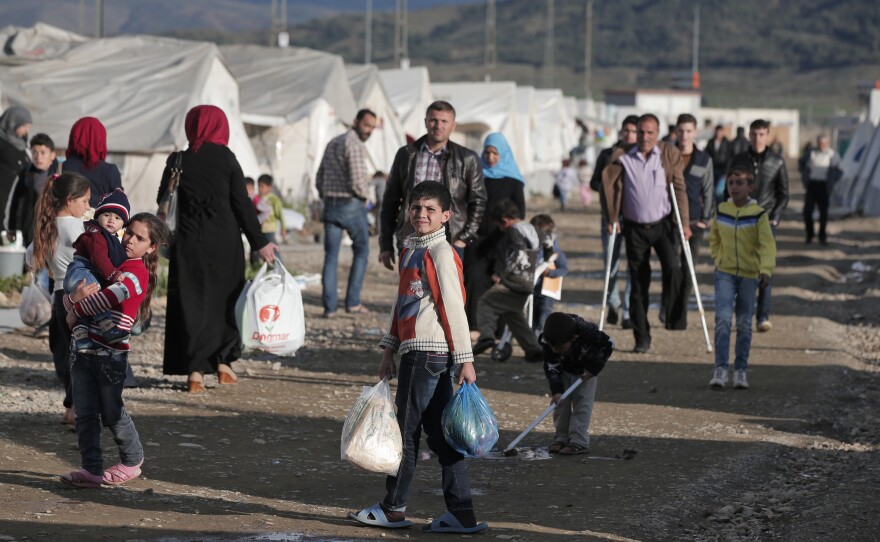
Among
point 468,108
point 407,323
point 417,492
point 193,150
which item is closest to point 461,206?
point 193,150

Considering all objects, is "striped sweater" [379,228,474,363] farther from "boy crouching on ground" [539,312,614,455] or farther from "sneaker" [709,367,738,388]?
"sneaker" [709,367,738,388]

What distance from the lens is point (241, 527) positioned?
618 cm

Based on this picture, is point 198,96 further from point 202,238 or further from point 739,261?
point 739,261

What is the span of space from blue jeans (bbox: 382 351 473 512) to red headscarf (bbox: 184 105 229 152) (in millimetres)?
3812

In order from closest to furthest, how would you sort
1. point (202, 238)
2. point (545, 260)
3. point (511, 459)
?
point (511, 459) → point (202, 238) → point (545, 260)

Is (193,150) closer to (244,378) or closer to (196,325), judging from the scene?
(196,325)

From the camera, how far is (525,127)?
43812 mm

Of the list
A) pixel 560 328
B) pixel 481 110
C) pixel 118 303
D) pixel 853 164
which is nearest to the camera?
pixel 118 303

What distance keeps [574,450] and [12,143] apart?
27.7 ft

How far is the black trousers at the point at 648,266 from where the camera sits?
12023 millimetres

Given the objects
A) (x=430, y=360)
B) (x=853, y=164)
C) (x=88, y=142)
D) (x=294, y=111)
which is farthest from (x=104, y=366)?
(x=853, y=164)

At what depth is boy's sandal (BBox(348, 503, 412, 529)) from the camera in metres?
6.22

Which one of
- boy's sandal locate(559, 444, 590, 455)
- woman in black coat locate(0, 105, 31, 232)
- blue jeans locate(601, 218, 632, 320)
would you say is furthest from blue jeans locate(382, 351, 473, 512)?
woman in black coat locate(0, 105, 31, 232)

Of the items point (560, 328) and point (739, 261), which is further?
point (739, 261)
